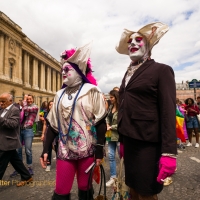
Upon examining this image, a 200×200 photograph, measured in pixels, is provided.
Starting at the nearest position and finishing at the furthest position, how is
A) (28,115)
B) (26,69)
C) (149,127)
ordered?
(149,127) → (28,115) → (26,69)

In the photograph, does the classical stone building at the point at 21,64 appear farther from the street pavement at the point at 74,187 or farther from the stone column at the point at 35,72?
the street pavement at the point at 74,187

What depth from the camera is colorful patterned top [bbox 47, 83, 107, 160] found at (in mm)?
2234

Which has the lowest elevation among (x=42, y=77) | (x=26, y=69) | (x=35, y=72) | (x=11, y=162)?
(x=11, y=162)

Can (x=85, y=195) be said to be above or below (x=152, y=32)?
below

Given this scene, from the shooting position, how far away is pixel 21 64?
4041 centimetres

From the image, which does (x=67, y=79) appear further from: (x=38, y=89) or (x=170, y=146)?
(x=38, y=89)

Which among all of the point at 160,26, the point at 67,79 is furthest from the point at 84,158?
the point at 160,26

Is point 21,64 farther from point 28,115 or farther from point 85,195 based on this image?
point 85,195

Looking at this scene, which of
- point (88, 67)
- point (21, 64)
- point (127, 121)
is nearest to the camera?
point (127, 121)

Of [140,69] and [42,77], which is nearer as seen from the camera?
[140,69]

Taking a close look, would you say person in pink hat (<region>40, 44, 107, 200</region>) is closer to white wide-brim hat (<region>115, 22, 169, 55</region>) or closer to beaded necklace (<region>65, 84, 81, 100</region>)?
beaded necklace (<region>65, 84, 81, 100</region>)

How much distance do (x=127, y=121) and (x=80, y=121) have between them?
65cm

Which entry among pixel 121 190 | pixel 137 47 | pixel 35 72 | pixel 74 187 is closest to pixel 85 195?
pixel 121 190

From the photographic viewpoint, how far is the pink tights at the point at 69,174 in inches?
85.1
